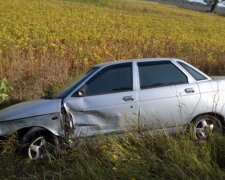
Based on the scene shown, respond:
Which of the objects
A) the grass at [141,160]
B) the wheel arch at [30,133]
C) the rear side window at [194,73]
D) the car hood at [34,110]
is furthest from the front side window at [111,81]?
the grass at [141,160]

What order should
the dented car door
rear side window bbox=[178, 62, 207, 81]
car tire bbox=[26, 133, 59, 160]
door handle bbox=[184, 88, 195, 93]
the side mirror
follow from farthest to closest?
rear side window bbox=[178, 62, 207, 81] → door handle bbox=[184, 88, 195, 93] → the side mirror → the dented car door → car tire bbox=[26, 133, 59, 160]

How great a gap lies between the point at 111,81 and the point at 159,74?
80 cm

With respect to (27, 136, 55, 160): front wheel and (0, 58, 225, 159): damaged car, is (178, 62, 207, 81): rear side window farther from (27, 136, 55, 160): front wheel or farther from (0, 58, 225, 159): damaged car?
(27, 136, 55, 160): front wheel

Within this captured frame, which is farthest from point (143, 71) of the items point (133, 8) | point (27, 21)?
point (133, 8)

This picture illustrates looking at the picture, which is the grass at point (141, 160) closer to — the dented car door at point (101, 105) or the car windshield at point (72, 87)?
the dented car door at point (101, 105)

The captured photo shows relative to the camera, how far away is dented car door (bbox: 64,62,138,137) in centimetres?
755

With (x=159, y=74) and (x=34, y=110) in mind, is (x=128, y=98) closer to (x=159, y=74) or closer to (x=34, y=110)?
(x=159, y=74)

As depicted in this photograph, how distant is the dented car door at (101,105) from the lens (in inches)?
297

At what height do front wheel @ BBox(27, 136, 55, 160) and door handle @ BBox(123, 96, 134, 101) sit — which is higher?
door handle @ BBox(123, 96, 134, 101)

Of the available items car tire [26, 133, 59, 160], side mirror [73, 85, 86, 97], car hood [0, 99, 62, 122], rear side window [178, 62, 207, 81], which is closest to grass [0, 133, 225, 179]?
car tire [26, 133, 59, 160]

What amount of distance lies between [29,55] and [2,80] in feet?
7.22

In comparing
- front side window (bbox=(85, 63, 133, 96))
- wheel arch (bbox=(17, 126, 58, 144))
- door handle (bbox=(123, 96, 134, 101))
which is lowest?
wheel arch (bbox=(17, 126, 58, 144))

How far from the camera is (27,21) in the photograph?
27.8 m

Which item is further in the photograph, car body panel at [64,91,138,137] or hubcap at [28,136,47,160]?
car body panel at [64,91,138,137]
